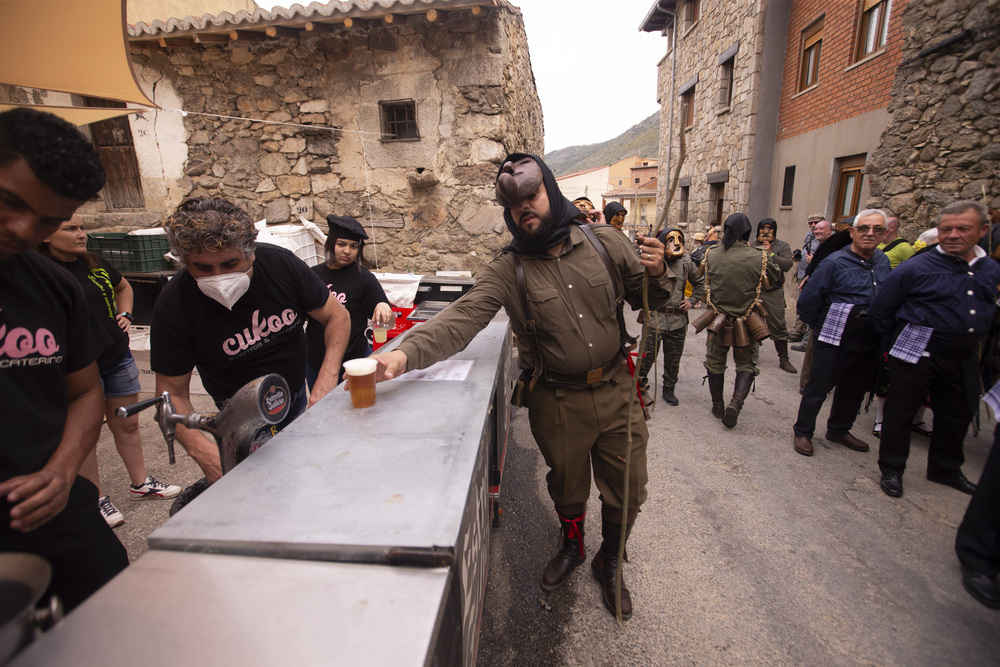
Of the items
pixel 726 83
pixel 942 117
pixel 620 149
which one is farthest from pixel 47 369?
pixel 620 149

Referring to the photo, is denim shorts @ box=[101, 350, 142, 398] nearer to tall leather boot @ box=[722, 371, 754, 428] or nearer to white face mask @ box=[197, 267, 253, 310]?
white face mask @ box=[197, 267, 253, 310]

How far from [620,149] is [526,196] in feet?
257

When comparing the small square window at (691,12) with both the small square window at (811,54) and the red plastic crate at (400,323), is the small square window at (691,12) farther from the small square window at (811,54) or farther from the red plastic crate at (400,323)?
the red plastic crate at (400,323)

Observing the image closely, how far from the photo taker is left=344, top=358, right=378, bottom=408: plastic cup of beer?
1729 mm

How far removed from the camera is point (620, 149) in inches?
2844

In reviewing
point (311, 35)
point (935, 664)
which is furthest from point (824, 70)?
point (935, 664)

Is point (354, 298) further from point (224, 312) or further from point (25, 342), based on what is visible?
point (25, 342)

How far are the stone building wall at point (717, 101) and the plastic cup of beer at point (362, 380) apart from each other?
34.0 feet

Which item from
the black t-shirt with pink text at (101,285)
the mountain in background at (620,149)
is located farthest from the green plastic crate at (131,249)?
the mountain in background at (620,149)

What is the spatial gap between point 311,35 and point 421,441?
6.22 meters

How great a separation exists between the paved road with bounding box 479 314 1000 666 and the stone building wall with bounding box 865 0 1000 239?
3469 mm

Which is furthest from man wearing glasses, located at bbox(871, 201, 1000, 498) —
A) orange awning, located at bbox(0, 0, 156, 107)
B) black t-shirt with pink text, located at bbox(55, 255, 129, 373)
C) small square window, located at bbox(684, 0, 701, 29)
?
small square window, located at bbox(684, 0, 701, 29)

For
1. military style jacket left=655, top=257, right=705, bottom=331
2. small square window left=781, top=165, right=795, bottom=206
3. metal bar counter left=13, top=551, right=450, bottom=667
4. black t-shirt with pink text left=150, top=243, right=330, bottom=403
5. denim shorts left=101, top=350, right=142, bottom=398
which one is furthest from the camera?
small square window left=781, top=165, right=795, bottom=206

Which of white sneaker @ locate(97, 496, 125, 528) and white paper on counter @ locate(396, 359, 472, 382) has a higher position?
white paper on counter @ locate(396, 359, 472, 382)
